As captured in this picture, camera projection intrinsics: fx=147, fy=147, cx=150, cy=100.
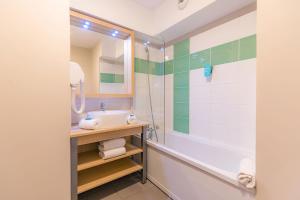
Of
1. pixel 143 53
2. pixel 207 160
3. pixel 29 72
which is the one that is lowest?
pixel 207 160

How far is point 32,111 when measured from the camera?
3.40ft

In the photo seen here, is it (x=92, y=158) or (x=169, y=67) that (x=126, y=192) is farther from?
(x=169, y=67)

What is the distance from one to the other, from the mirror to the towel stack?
1.92 ft

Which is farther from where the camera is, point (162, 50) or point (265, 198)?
point (162, 50)

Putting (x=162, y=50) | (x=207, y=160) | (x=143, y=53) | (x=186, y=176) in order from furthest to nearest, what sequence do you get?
1. (x=162, y=50)
2. (x=143, y=53)
3. (x=207, y=160)
4. (x=186, y=176)

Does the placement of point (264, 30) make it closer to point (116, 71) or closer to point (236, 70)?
point (236, 70)

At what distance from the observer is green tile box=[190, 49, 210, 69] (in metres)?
1.97

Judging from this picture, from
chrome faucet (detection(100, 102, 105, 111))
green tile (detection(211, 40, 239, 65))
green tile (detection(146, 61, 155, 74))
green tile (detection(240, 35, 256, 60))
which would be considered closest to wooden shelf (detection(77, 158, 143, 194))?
chrome faucet (detection(100, 102, 105, 111))

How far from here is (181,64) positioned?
7.59 ft

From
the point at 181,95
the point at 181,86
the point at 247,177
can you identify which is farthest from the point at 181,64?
the point at 247,177

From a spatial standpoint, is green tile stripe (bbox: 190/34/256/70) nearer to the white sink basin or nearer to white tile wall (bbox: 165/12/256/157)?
white tile wall (bbox: 165/12/256/157)

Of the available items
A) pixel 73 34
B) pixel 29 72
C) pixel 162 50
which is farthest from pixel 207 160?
pixel 73 34

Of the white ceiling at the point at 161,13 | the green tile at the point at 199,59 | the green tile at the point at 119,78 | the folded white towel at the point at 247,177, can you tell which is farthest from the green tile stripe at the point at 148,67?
the folded white towel at the point at 247,177

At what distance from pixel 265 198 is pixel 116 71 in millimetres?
1887
